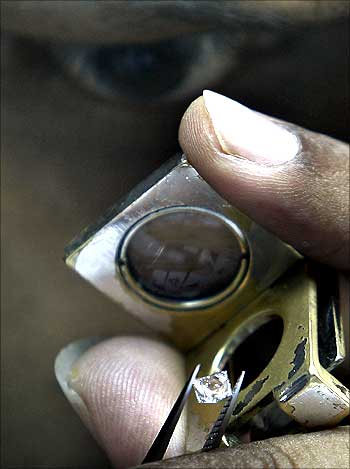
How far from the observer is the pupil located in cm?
59

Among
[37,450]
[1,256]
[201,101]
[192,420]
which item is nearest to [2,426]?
[37,450]

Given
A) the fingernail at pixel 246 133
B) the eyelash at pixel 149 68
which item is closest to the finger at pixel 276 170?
the fingernail at pixel 246 133

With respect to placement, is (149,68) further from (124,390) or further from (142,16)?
(124,390)

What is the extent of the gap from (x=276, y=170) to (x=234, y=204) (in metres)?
0.04

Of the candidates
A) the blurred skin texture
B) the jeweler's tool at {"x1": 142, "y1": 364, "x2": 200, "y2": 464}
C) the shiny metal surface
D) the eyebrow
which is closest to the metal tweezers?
the jeweler's tool at {"x1": 142, "y1": 364, "x2": 200, "y2": 464}

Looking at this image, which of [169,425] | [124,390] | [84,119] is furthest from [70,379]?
[84,119]

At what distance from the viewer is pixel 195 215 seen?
0.58 m

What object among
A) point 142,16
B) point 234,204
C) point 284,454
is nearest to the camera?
point 284,454

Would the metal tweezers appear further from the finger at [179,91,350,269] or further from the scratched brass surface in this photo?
the finger at [179,91,350,269]

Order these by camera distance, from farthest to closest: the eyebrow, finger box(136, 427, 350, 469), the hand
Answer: the eyebrow < the hand < finger box(136, 427, 350, 469)

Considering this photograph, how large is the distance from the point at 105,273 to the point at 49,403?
23 cm

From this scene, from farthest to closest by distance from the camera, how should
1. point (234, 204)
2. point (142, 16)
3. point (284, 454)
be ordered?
point (142, 16)
point (234, 204)
point (284, 454)

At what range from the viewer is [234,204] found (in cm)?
57

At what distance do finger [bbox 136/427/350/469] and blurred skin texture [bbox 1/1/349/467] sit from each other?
31 centimetres
